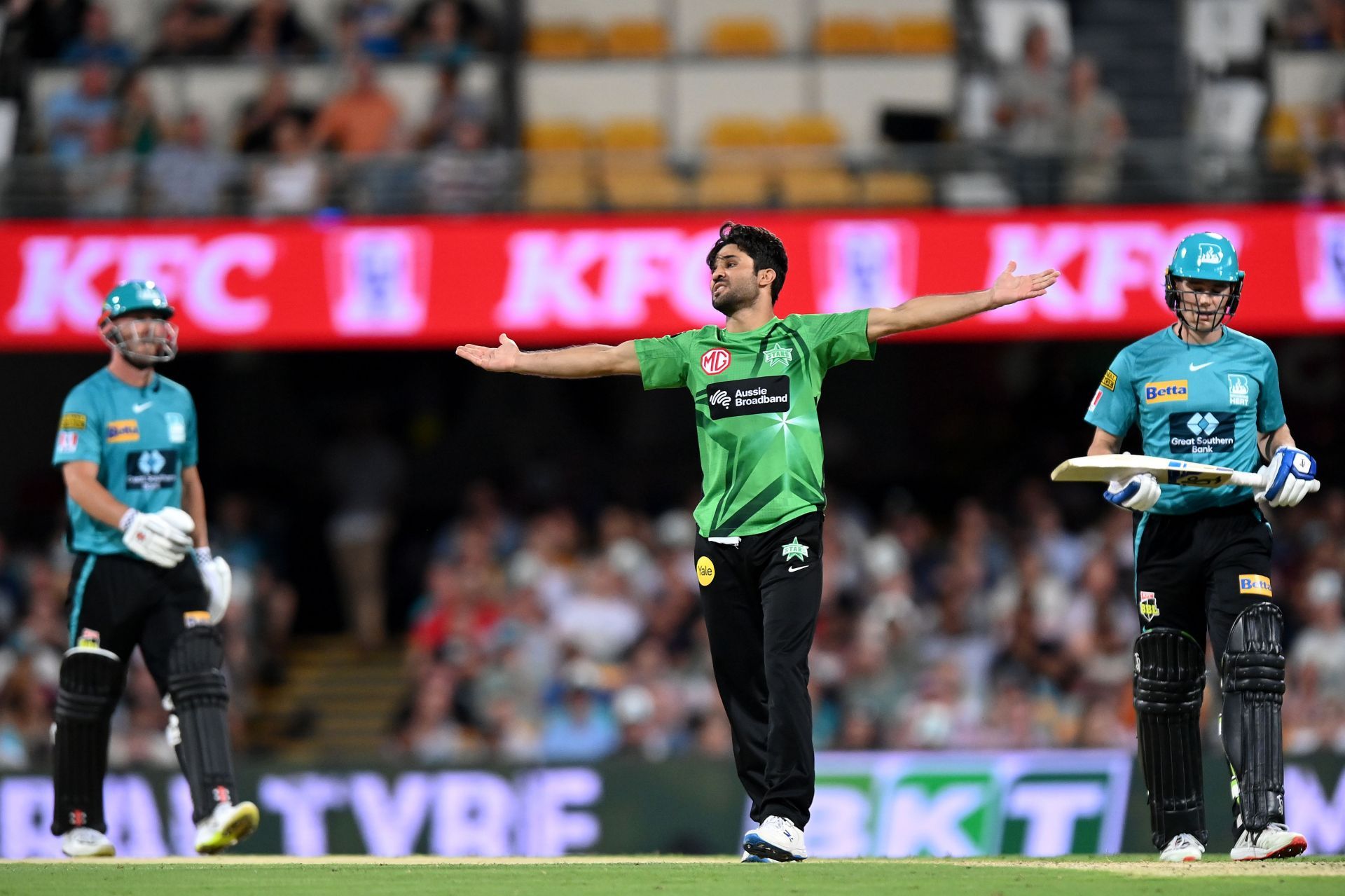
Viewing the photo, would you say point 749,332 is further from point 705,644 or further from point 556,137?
point 556,137

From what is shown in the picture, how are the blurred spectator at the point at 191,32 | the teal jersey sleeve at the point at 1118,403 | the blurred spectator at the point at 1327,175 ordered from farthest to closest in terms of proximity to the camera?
the blurred spectator at the point at 191,32 → the blurred spectator at the point at 1327,175 → the teal jersey sleeve at the point at 1118,403

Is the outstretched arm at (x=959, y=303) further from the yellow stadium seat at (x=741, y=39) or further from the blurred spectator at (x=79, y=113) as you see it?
the yellow stadium seat at (x=741, y=39)

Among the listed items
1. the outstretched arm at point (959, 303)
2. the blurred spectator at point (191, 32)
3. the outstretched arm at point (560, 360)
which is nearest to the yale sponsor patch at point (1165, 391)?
the outstretched arm at point (959, 303)

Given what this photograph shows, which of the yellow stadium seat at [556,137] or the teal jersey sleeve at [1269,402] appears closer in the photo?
the teal jersey sleeve at [1269,402]

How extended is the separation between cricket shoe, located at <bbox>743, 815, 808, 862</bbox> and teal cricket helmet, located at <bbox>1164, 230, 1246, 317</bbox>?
238 centimetres

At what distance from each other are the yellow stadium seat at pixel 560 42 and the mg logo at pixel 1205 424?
10744 millimetres

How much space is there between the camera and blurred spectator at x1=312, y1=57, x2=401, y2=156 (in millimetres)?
16062

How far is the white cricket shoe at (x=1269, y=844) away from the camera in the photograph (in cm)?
714

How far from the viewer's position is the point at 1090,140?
614 inches

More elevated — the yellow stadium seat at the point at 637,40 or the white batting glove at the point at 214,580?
the yellow stadium seat at the point at 637,40

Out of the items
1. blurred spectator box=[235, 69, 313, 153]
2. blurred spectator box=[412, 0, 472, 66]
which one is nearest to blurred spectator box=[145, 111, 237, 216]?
blurred spectator box=[235, 69, 313, 153]

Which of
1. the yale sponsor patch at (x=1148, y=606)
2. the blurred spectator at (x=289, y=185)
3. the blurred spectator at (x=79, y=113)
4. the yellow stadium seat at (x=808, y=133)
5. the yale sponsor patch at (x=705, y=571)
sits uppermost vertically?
the blurred spectator at (x=79, y=113)

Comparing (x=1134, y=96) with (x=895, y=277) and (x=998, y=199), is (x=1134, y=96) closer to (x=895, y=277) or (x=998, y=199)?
(x=998, y=199)

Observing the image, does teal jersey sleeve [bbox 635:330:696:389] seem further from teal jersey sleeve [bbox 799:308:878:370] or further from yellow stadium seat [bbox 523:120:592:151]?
yellow stadium seat [bbox 523:120:592:151]
